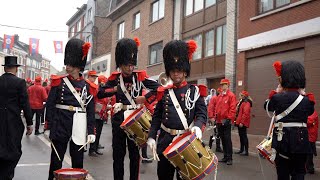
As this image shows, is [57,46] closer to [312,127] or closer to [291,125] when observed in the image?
[312,127]

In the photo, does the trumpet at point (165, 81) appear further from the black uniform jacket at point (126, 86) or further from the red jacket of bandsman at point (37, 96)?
the red jacket of bandsman at point (37, 96)

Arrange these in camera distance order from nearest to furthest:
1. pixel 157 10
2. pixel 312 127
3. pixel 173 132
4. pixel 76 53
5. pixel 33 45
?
pixel 173 132 → pixel 76 53 → pixel 312 127 → pixel 157 10 → pixel 33 45

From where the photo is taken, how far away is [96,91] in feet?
18.4

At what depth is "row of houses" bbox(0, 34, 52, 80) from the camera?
253 ft

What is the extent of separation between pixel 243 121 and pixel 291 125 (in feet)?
19.8

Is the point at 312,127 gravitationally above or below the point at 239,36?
below

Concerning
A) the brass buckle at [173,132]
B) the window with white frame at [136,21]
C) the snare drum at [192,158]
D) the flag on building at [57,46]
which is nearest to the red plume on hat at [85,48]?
the brass buckle at [173,132]

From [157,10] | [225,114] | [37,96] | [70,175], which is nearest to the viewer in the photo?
[70,175]

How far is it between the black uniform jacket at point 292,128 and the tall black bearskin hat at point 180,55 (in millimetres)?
→ 1453

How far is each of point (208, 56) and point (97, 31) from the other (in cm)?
2218

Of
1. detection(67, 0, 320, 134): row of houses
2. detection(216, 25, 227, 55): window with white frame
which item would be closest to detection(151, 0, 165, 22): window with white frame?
detection(67, 0, 320, 134): row of houses

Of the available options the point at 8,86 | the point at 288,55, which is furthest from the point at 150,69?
the point at 8,86

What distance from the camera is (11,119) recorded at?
571 cm

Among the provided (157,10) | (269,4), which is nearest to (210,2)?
(269,4)
